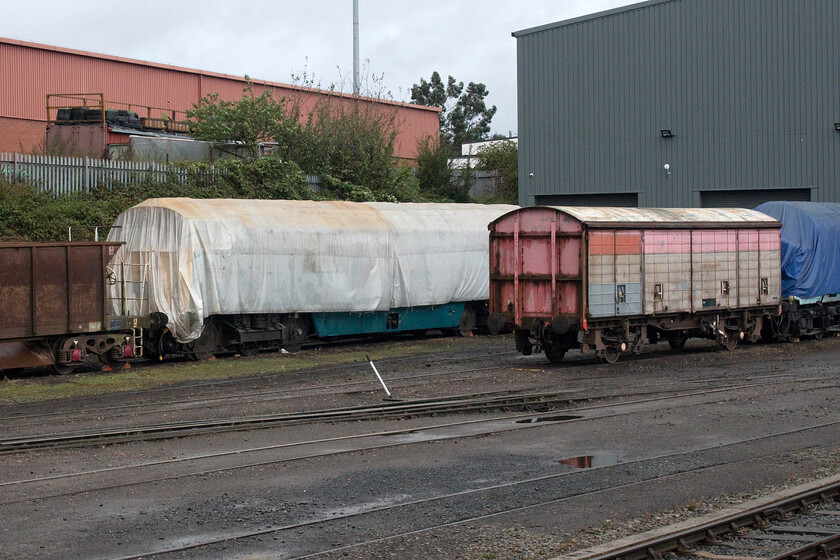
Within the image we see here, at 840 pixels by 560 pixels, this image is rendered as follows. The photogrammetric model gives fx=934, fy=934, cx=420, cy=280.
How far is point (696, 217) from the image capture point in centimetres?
2070

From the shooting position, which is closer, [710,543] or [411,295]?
[710,543]

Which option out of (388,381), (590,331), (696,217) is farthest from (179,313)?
(696,217)

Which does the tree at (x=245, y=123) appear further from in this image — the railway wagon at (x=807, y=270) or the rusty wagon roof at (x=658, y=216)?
the railway wagon at (x=807, y=270)

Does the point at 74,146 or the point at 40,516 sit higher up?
the point at 74,146

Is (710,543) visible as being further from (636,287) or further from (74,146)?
(74,146)

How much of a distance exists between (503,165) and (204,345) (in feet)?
115

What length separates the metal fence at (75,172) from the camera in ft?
84.3

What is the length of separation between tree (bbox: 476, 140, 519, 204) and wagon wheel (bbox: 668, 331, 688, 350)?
28.2m

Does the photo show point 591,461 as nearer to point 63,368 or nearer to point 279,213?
point 63,368

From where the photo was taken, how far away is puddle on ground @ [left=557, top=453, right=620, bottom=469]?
33.7 feet

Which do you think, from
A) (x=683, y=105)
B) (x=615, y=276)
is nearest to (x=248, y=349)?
(x=615, y=276)

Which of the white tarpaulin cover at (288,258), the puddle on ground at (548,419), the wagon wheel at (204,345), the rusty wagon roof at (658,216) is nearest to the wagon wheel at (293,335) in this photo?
the white tarpaulin cover at (288,258)

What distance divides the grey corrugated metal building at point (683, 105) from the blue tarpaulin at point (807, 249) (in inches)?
361

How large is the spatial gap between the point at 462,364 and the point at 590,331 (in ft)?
9.09
